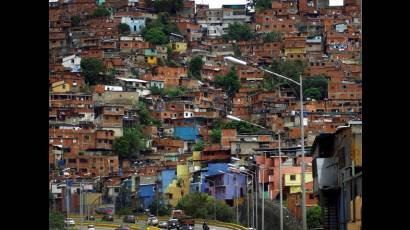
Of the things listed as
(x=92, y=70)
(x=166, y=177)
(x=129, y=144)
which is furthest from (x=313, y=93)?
(x=92, y=70)

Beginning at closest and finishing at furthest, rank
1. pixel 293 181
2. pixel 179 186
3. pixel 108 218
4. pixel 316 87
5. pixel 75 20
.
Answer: pixel 293 181 → pixel 108 218 → pixel 179 186 → pixel 316 87 → pixel 75 20

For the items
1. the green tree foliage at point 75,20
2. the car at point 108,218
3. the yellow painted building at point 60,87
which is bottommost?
the car at point 108,218

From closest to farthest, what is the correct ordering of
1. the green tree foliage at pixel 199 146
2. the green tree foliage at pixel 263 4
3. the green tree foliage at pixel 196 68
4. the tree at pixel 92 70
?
the green tree foliage at pixel 199 146, the tree at pixel 92 70, the green tree foliage at pixel 196 68, the green tree foliage at pixel 263 4

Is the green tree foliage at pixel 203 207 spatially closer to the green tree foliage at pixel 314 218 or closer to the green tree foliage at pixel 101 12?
the green tree foliage at pixel 314 218

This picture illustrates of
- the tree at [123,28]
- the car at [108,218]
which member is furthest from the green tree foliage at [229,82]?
the car at [108,218]

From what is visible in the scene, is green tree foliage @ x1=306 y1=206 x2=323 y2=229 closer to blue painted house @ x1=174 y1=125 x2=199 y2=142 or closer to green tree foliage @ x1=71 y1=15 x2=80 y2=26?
blue painted house @ x1=174 y1=125 x2=199 y2=142

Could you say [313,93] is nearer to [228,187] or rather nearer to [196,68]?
[196,68]
